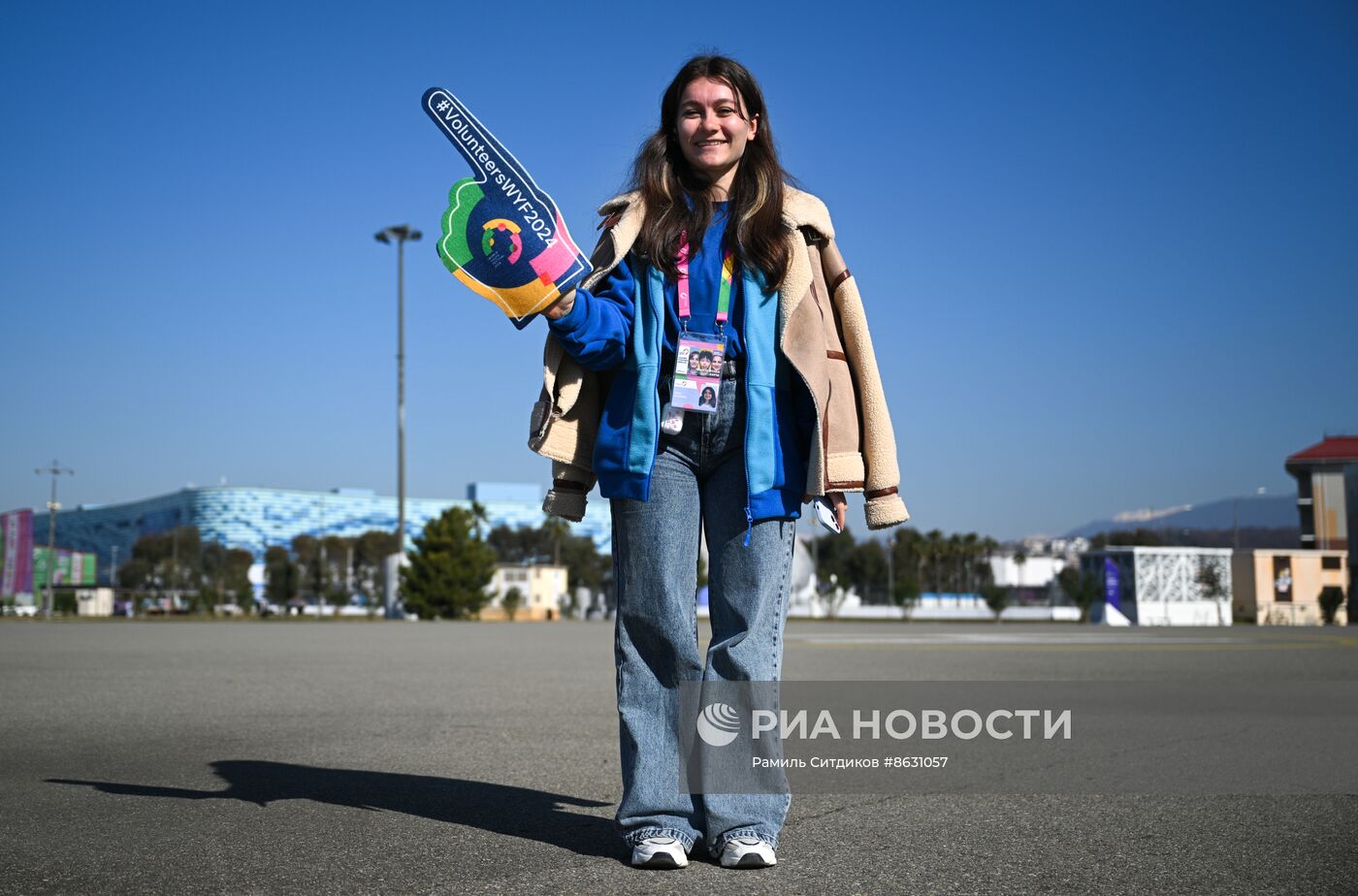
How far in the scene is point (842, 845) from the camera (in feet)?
9.82

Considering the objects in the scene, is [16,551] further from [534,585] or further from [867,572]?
[867,572]

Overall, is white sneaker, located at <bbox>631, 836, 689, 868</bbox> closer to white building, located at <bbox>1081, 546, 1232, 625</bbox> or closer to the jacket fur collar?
the jacket fur collar

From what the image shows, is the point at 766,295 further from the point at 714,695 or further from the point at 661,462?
the point at 714,695

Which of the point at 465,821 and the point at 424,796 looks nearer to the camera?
the point at 465,821

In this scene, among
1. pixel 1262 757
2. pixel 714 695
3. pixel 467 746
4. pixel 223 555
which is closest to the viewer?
pixel 714 695

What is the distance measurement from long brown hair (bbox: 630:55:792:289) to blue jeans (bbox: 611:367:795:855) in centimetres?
34

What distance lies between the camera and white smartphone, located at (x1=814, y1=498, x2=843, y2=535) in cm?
304

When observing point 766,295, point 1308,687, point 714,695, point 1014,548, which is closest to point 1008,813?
point 714,695

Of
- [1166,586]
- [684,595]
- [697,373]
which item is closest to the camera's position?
[697,373]

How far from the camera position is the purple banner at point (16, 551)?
4400 centimetres

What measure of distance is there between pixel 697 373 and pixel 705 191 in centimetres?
59

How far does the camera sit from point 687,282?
303cm

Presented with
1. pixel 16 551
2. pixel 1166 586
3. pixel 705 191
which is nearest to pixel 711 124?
pixel 705 191

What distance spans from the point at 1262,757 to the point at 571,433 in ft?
10.8
